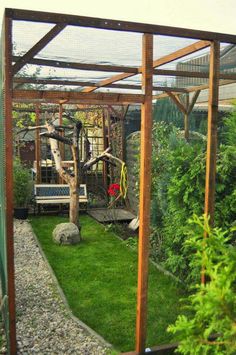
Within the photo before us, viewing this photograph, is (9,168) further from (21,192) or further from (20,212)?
(21,192)

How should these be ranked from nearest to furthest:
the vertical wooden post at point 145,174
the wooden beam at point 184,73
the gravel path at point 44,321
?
the vertical wooden post at point 145,174
the gravel path at point 44,321
the wooden beam at point 184,73

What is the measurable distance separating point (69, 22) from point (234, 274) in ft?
6.03

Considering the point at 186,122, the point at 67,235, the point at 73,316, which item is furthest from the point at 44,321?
the point at 186,122

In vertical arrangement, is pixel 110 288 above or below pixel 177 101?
below

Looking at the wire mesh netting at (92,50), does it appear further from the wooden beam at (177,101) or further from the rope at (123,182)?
the rope at (123,182)

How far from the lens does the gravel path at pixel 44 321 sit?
324 cm

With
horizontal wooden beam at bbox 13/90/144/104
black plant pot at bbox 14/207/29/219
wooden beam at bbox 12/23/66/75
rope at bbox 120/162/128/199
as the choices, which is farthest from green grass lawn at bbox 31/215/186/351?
wooden beam at bbox 12/23/66/75

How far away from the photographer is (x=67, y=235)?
251 inches

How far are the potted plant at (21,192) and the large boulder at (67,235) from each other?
1.83 meters

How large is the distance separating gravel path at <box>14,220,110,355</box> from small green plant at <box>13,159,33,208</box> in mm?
3004

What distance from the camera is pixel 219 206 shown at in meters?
4.01

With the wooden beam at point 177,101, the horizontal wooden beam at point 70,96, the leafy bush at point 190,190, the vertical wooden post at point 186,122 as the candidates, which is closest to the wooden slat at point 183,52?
the horizontal wooden beam at point 70,96

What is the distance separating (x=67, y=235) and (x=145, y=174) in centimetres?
383

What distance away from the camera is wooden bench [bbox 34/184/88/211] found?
27.8 feet
